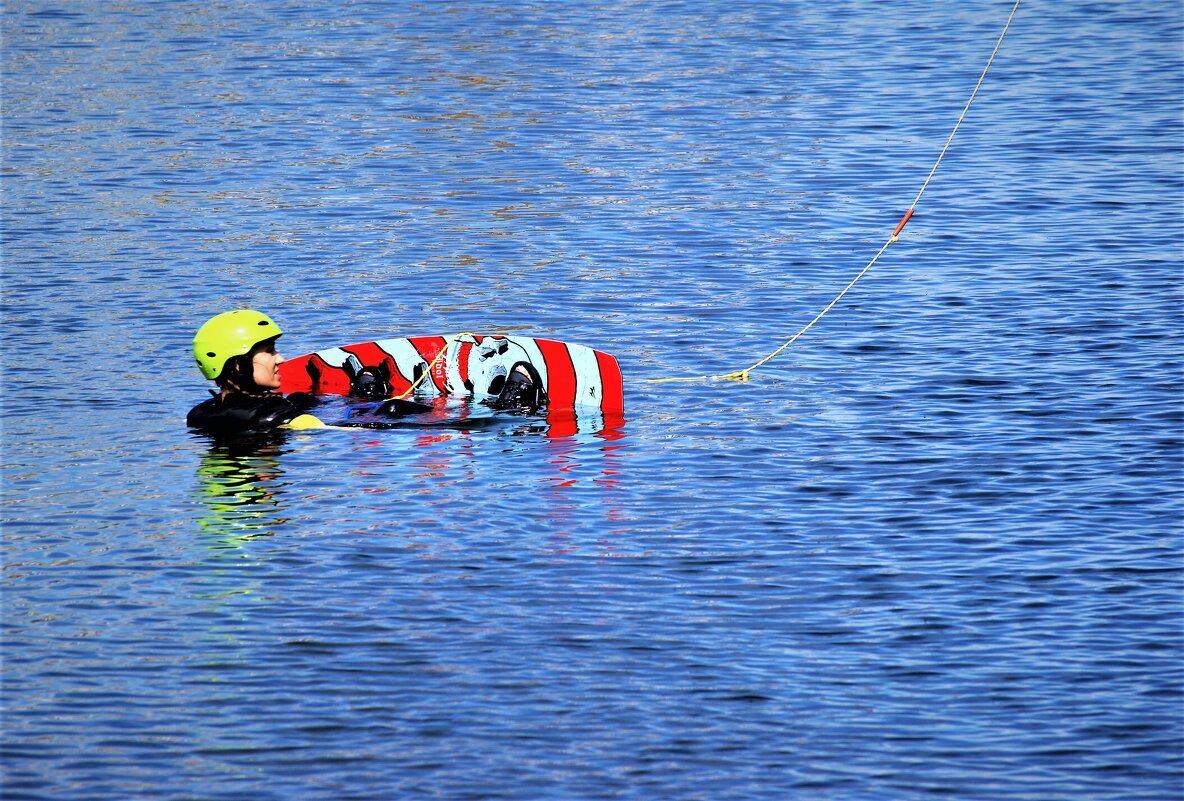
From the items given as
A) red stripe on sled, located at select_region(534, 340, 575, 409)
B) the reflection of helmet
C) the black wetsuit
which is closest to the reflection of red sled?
red stripe on sled, located at select_region(534, 340, 575, 409)

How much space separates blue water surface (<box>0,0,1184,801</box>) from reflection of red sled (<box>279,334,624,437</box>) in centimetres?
39

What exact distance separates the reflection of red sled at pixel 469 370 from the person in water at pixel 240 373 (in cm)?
88

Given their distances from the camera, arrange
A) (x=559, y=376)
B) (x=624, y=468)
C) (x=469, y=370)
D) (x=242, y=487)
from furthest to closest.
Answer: (x=469, y=370), (x=559, y=376), (x=624, y=468), (x=242, y=487)

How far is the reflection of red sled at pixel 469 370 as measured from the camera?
546 inches

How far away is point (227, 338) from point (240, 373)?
32cm

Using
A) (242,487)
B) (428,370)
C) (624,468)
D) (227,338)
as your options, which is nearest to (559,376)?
(428,370)

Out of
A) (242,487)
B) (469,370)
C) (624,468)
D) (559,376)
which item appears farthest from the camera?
(469,370)

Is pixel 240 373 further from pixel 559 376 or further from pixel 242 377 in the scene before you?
pixel 559 376

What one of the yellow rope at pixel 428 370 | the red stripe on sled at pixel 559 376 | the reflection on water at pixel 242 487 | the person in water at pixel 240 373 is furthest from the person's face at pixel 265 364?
the red stripe on sled at pixel 559 376

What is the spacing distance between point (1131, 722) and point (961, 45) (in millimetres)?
25597

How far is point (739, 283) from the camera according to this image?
18.5 m

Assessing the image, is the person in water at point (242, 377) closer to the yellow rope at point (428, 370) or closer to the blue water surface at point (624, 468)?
the blue water surface at point (624, 468)

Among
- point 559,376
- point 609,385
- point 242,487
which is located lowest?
point 242,487

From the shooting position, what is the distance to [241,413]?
43.0ft
